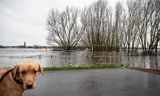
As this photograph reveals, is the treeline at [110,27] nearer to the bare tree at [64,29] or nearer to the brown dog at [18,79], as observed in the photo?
the bare tree at [64,29]

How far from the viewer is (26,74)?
11.3 ft

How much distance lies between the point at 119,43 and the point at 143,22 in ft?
22.6

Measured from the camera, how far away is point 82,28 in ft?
171

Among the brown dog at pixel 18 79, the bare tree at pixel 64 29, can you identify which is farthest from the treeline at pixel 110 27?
the brown dog at pixel 18 79

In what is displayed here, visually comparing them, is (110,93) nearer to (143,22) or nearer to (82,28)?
(143,22)

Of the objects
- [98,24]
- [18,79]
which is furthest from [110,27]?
[18,79]

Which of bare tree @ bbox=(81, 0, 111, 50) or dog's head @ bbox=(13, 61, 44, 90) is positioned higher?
bare tree @ bbox=(81, 0, 111, 50)

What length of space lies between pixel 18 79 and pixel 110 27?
148 ft

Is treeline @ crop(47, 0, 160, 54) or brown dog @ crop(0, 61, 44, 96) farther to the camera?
treeline @ crop(47, 0, 160, 54)

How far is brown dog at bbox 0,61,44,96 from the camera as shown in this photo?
3420mm

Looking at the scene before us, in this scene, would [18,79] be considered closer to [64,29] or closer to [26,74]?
[26,74]

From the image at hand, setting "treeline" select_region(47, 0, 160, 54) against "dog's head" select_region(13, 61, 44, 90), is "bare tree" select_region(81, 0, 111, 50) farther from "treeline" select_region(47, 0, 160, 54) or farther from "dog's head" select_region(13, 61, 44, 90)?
"dog's head" select_region(13, 61, 44, 90)

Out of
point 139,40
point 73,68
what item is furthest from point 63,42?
point 73,68

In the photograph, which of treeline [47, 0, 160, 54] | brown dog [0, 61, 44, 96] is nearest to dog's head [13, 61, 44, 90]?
brown dog [0, 61, 44, 96]
